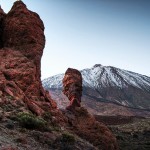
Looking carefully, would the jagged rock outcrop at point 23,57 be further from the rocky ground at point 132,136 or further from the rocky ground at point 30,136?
the rocky ground at point 132,136

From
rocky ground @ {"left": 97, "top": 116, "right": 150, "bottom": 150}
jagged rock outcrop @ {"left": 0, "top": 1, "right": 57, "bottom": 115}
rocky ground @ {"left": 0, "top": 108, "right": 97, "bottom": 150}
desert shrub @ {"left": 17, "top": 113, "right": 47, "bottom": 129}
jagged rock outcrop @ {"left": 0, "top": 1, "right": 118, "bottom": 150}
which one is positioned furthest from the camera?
rocky ground @ {"left": 97, "top": 116, "right": 150, "bottom": 150}

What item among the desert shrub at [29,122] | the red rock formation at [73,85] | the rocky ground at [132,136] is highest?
the red rock formation at [73,85]


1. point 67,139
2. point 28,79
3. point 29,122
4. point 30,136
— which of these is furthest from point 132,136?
point 30,136

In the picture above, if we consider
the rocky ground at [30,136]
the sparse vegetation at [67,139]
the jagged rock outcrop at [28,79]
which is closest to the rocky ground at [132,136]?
the jagged rock outcrop at [28,79]

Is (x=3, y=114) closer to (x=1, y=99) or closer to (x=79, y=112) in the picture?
(x=1, y=99)

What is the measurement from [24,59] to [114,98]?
546ft

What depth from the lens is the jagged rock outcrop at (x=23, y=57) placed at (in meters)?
20.5

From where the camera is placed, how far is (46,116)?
65.1 feet

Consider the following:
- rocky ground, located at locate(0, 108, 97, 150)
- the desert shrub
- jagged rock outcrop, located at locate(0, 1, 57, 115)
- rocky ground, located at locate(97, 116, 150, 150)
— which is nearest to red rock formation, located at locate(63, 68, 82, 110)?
rocky ground, located at locate(97, 116, 150, 150)

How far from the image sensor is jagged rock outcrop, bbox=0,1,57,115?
2052cm

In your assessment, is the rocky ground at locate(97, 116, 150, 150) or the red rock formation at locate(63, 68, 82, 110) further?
the rocky ground at locate(97, 116, 150, 150)

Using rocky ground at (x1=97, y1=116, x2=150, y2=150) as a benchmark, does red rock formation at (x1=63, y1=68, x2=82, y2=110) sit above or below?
above

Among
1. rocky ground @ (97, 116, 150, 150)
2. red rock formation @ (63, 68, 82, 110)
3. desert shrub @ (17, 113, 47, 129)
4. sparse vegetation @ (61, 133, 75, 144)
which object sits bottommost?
rocky ground @ (97, 116, 150, 150)

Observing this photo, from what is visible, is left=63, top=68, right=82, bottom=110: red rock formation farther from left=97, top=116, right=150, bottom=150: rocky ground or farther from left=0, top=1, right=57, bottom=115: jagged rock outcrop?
left=0, top=1, right=57, bottom=115: jagged rock outcrop
